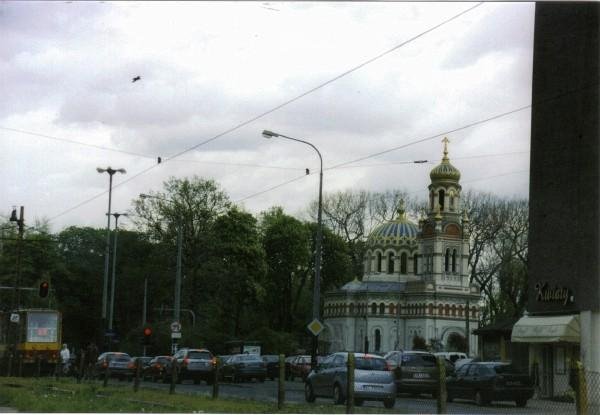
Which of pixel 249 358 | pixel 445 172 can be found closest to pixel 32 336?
pixel 249 358

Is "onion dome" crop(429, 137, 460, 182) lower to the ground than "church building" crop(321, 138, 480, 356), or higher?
higher

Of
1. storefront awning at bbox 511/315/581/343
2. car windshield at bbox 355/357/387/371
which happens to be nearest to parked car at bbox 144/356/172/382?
storefront awning at bbox 511/315/581/343

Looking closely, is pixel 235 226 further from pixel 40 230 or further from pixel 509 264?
pixel 509 264

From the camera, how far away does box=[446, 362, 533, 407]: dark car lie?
29.5 metres

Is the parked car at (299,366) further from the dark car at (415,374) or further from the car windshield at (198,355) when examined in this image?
the dark car at (415,374)

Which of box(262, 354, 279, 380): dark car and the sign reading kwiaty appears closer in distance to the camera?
the sign reading kwiaty

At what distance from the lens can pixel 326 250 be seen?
96.7 meters

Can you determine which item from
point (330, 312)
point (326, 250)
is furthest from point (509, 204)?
point (330, 312)

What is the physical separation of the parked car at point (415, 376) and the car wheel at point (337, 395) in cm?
806

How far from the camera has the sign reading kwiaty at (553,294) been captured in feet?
115

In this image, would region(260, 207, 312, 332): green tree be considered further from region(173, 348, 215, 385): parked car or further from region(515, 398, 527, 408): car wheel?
region(515, 398, 527, 408): car wheel

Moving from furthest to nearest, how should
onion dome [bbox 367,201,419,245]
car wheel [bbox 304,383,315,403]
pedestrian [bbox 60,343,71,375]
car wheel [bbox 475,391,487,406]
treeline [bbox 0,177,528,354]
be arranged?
onion dome [bbox 367,201,419,245], treeline [bbox 0,177,528,354], pedestrian [bbox 60,343,71,375], car wheel [bbox 475,391,487,406], car wheel [bbox 304,383,315,403]

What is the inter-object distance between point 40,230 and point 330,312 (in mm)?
39343

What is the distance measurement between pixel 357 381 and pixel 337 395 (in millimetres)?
757
